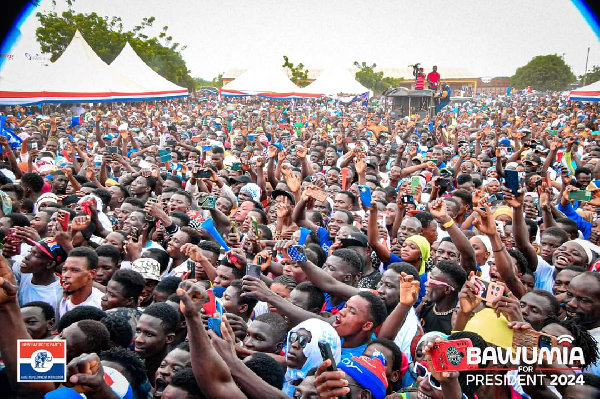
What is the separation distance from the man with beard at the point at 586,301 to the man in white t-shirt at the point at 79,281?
353 centimetres

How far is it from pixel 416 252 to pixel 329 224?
1.26 m

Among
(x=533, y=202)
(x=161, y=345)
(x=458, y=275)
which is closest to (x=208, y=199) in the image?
(x=161, y=345)

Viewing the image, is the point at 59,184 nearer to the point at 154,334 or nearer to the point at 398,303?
the point at 154,334

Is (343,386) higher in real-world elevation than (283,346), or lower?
higher

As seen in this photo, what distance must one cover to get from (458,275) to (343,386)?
2020 millimetres

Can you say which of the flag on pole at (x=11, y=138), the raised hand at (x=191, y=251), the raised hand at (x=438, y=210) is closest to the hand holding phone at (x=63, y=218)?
the raised hand at (x=191, y=251)

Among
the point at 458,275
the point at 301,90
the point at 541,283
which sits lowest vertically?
the point at 541,283

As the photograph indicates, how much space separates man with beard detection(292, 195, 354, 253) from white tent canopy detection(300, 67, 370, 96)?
62.4 feet

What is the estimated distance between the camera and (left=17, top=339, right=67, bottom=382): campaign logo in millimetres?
2680

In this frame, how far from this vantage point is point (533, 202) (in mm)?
6484

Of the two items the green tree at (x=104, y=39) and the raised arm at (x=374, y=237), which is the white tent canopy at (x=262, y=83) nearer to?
the green tree at (x=104, y=39)

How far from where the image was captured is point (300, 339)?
2.91 meters

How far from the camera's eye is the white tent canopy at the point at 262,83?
22892 millimetres

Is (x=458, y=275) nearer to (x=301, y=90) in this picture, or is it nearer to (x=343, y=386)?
(x=343, y=386)
